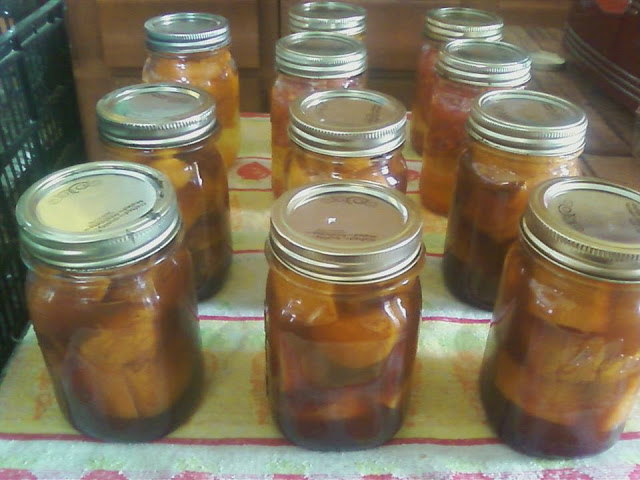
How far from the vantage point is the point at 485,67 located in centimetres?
63

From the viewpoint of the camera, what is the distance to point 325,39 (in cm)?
73

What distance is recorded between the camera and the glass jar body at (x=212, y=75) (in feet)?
2.33

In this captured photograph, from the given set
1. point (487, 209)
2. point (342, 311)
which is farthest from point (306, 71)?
point (342, 311)

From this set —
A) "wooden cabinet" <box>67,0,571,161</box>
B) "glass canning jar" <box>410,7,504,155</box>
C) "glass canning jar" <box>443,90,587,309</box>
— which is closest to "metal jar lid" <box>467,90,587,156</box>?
"glass canning jar" <box>443,90,587,309</box>

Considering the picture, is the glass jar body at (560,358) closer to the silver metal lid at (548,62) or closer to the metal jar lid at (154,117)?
the metal jar lid at (154,117)

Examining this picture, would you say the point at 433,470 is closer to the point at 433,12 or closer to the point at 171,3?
the point at 433,12

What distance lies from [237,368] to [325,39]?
1.34ft

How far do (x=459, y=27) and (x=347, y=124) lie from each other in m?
0.33

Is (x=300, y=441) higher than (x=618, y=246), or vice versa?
(x=618, y=246)

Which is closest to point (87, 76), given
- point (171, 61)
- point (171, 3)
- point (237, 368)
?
point (171, 3)

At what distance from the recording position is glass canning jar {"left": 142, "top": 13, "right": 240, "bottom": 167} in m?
0.70

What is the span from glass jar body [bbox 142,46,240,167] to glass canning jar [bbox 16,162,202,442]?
26 cm

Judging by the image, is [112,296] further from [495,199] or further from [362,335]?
[495,199]

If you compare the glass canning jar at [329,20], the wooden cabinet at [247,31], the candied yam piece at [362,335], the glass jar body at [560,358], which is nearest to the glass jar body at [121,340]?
the candied yam piece at [362,335]
